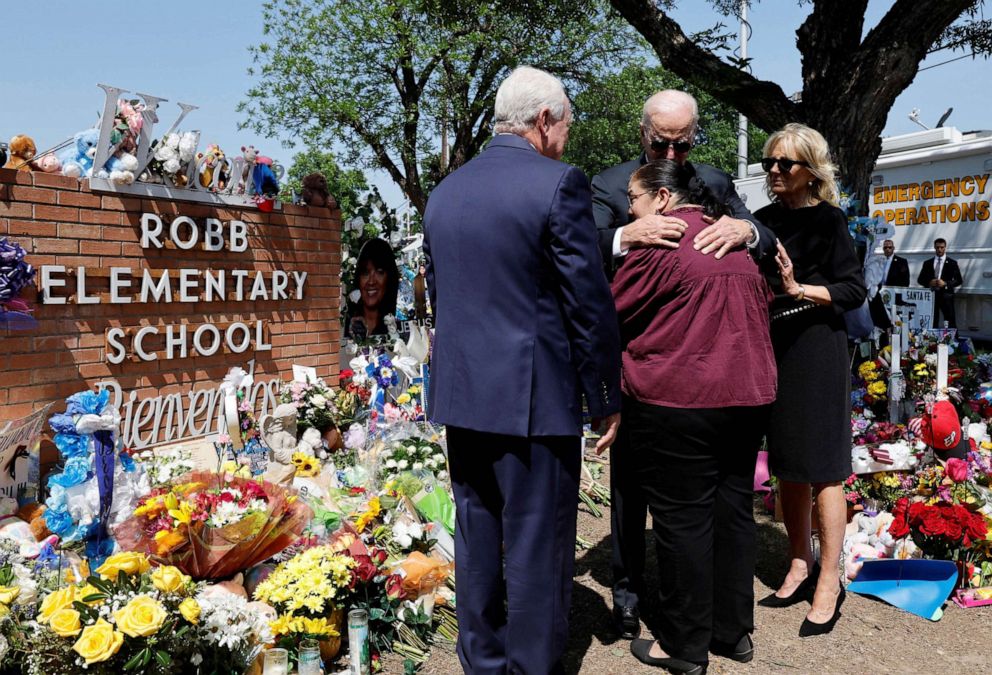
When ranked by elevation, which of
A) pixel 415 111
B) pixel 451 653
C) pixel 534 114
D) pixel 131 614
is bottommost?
pixel 451 653

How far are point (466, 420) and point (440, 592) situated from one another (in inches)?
48.5

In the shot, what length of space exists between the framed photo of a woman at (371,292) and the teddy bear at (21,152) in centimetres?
298

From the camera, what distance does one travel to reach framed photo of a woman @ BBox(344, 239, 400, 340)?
21.9 feet

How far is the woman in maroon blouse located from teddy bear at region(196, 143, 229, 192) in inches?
114

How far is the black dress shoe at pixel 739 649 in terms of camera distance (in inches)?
113

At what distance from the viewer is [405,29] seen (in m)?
12.9

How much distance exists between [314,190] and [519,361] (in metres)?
3.73

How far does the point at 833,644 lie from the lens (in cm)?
302

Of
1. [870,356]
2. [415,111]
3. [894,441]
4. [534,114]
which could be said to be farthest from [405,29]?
[534,114]

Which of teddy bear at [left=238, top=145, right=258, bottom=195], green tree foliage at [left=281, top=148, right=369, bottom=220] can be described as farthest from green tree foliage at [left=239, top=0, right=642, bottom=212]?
teddy bear at [left=238, top=145, right=258, bottom=195]

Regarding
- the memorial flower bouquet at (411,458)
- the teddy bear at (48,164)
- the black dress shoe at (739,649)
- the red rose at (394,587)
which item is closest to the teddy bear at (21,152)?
the teddy bear at (48,164)

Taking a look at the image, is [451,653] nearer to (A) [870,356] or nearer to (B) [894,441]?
(B) [894,441]

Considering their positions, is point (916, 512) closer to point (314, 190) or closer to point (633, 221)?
point (633, 221)

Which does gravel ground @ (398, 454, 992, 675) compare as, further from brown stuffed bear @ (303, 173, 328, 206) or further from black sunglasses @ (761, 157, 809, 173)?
brown stuffed bear @ (303, 173, 328, 206)
